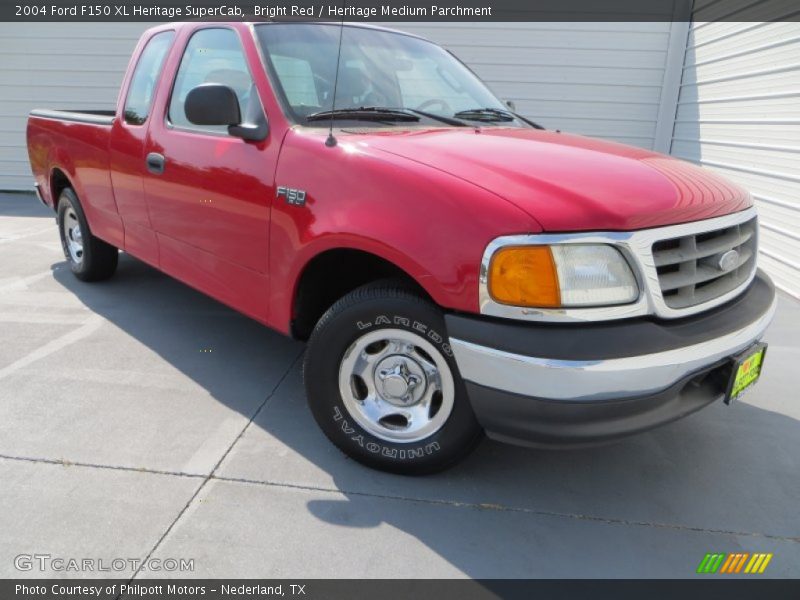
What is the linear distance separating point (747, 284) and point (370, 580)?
77.4 inches

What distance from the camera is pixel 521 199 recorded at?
2025mm

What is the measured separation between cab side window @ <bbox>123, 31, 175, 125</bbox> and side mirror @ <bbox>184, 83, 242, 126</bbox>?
1142 mm

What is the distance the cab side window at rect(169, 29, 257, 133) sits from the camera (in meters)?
3.02

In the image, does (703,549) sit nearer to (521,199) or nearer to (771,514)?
(771,514)

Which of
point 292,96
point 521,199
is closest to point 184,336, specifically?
point 292,96

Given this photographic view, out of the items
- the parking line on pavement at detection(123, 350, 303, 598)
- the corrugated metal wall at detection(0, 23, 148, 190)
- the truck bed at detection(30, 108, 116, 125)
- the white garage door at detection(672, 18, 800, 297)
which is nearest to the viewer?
the parking line on pavement at detection(123, 350, 303, 598)

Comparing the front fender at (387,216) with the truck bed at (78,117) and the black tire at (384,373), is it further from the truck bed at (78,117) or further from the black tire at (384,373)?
the truck bed at (78,117)

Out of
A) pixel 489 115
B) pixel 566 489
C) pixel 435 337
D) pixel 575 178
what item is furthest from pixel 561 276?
pixel 489 115

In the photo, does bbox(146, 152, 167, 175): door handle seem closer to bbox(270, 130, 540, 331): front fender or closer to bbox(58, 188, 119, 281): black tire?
bbox(270, 130, 540, 331): front fender

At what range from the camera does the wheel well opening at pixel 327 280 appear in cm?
266

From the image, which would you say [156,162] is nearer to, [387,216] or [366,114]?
[366,114]

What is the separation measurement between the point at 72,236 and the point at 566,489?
15.2 feet

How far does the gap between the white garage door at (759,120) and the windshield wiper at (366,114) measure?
424cm

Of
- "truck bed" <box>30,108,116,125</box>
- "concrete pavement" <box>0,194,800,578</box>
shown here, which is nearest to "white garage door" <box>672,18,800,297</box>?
"concrete pavement" <box>0,194,800,578</box>
